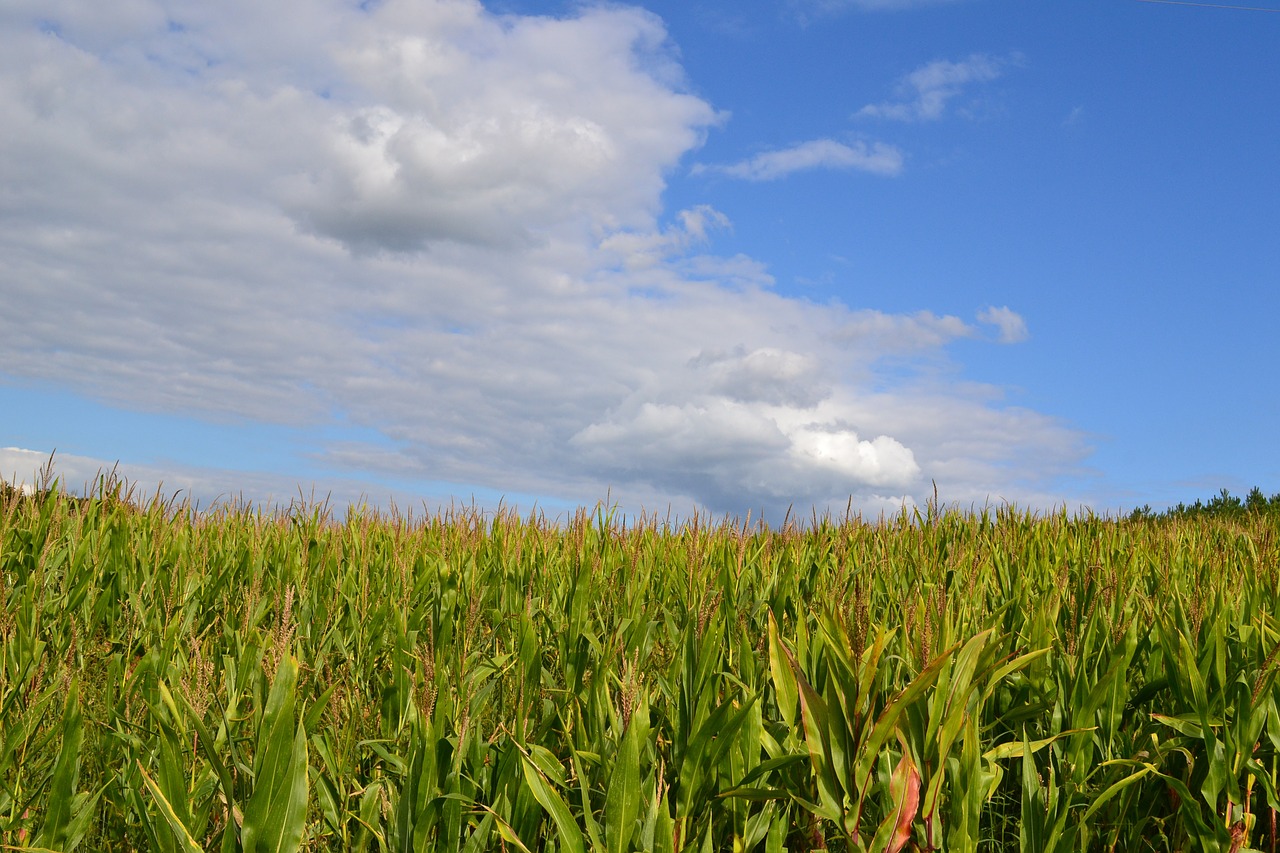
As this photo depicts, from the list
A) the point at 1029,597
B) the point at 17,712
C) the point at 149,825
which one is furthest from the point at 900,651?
the point at 17,712

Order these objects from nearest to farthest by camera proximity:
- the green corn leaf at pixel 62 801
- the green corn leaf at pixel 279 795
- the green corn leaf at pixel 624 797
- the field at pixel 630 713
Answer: the green corn leaf at pixel 279 795, the green corn leaf at pixel 624 797, the field at pixel 630 713, the green corn leaf at pixel 62 801

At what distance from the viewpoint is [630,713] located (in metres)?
2.12

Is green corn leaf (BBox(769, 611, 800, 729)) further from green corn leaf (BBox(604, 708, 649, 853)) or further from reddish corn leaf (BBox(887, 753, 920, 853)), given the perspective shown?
green corn leaf (BBox(604, 708, 649, 853))

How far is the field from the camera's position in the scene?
2.15 m

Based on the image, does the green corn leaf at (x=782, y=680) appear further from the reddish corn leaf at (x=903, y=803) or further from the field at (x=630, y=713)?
the reddish corn leaf at (x=903, y=803)

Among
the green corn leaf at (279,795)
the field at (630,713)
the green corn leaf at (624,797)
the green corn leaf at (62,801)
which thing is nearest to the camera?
the green corn leaf at (279,795)

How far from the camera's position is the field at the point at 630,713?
7.06 ft

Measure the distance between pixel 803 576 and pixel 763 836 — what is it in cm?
270

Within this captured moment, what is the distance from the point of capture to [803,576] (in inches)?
197

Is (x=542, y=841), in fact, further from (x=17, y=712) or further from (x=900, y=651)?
(x=17, y=712)

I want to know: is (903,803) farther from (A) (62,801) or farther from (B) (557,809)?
(A) (62,801)

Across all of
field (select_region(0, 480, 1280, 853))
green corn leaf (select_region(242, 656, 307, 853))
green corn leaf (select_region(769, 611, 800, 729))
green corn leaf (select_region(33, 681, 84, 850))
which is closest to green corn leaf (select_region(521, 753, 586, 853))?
field (select_region(0, 480, 1280, 853))

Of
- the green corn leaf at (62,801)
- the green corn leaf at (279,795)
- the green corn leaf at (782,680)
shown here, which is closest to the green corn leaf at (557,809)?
the green corn leaf at (279,795)

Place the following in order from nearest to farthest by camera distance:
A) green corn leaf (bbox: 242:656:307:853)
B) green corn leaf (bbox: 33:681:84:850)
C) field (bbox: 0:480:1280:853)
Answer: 1. green corn leaf (bbox: 242:656:307:853)
2. field (bbox: 0:480:1280:853)
3. green corn leaf (bbox: 33:681:84:850)
